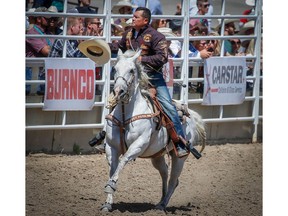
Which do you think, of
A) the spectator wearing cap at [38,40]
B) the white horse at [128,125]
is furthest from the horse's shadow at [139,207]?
the spectator wearing cap at [38,40]

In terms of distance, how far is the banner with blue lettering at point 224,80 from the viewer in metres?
10.4

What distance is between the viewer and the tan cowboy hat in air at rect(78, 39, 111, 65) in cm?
734

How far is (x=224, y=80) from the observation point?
416 inches

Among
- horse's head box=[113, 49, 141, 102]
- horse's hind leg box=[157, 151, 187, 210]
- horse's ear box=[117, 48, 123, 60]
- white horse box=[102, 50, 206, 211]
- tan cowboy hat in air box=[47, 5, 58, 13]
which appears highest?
tan cowboy hat in air box=[47, 5, 58, 13]

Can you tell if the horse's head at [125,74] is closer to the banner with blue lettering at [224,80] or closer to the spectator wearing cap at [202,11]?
the spectator wearing cap at [202,11]

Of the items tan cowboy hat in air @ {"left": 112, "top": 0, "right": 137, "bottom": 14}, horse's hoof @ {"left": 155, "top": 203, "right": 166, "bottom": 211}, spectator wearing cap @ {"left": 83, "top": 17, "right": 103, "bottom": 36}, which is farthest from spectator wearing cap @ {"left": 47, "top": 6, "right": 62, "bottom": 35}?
horse's hoof @ {"left": 155, "top": 203, "right": 166, "bottom": 211}

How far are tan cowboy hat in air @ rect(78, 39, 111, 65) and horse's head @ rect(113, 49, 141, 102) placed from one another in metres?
0.11

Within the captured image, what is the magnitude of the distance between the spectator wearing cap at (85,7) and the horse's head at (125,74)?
160 centimetres

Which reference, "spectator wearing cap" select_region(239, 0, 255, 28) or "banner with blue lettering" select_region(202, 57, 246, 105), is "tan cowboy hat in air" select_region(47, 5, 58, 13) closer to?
"spectator wearing cap" select_region(239, 0, 255, 28)

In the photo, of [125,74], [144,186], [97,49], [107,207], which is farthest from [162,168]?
[97,49]

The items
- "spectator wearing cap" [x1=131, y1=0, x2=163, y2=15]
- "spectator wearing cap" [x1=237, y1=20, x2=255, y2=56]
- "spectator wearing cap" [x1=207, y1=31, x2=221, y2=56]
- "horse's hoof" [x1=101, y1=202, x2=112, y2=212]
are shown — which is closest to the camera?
"horse's hoof" [x1=101, y1=202, x2=112, y2=212]

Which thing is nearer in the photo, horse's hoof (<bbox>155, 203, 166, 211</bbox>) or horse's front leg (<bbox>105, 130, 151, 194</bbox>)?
horse's front leg (<bbox>105, 130, 151, 194</bbox>)
